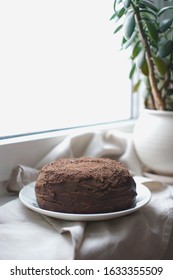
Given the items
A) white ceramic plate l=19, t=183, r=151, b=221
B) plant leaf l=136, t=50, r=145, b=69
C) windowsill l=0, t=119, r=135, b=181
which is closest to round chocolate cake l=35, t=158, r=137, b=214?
white ceramic plate l=19, t=183, r=151, b=221

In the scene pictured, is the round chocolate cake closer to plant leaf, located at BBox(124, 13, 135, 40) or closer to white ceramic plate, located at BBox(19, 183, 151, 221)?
white ceramic plate, located at BBox(19, 183, 151, 221)

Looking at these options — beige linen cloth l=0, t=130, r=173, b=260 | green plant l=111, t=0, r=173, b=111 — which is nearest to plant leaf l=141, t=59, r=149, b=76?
green plant l=111, t=0, r=173, b=111

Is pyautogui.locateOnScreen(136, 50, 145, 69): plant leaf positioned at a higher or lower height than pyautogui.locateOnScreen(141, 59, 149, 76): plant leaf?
higher

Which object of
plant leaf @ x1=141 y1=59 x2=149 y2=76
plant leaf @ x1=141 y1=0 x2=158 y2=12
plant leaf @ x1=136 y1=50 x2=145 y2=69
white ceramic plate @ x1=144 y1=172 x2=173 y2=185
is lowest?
white ceramic plate @ x1=144 y1=172 x2=173 y2=185

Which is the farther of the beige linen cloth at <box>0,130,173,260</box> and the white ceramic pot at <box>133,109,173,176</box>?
the white ceramic pot at <box>133,109,173,176</box>

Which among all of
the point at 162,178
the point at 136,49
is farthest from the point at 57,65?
the point at 162,178

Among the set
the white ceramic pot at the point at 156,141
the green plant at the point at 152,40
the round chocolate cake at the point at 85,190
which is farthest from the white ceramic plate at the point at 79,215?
the green plant at the point at 152,40
